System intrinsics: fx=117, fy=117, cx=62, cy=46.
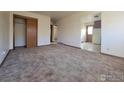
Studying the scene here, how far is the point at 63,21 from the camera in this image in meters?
10.2

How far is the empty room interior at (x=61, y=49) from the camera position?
284cm

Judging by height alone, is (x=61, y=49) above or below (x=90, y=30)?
below

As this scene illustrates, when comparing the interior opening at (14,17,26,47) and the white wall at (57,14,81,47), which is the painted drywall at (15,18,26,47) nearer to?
the interior opening at (14,17,26,47)

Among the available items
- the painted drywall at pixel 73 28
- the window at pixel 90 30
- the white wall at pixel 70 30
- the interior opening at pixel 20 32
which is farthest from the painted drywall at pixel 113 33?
the window at pixel 90 30

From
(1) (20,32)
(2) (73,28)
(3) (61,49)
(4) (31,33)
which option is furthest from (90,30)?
(1) (20,32)

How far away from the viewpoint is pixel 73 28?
8508mm

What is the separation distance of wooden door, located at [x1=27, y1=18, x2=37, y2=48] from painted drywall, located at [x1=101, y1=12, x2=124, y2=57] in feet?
15.2

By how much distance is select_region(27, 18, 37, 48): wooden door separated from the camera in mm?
7829

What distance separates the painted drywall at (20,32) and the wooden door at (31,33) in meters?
0.50

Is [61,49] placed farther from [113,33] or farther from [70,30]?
[113,33]

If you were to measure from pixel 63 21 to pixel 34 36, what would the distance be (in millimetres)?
3282

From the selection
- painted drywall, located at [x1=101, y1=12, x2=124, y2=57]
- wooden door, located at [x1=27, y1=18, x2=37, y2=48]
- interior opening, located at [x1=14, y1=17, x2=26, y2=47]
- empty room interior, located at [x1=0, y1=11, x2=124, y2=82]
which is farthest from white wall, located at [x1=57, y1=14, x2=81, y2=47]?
interior opening, located at [x1=14, y1=17, x2=26, y2=47]

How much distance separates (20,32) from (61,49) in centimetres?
311

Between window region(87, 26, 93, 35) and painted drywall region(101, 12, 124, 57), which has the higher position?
window region(87, 26, 93, 35)
